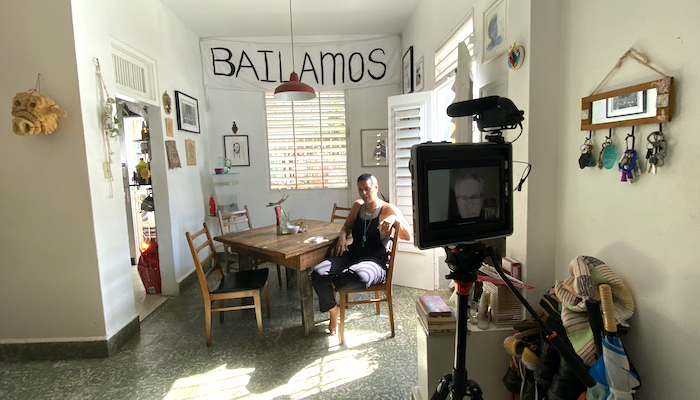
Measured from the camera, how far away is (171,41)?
333 centimetres

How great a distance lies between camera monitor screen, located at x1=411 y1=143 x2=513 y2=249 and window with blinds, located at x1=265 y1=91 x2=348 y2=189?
3440mm

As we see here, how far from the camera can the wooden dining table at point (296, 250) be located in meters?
2.23

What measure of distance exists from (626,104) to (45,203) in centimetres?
304

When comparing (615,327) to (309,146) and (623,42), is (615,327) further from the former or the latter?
(309,146)

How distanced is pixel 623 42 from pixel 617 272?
778 millimetres

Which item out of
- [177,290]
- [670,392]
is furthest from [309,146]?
[670,392]

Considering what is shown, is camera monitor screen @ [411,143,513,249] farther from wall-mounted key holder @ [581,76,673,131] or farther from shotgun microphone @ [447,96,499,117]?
wall-mounted key holder @ [581,76,673,131]

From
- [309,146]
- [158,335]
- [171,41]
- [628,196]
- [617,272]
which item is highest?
[171,41]

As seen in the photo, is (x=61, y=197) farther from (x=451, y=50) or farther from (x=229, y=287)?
(x=451, y=50)

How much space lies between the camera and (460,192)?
2.73ft

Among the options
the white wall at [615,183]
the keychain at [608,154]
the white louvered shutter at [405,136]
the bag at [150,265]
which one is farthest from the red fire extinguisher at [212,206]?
the keychain at [608,154]

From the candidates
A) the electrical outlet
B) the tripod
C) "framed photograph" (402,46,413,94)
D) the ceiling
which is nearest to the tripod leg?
the tripod

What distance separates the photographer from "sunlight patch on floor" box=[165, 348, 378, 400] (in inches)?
70.1

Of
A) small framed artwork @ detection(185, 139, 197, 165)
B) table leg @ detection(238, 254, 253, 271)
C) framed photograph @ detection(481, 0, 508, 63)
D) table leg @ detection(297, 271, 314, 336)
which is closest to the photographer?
framed photograph @ detection(481, 0, 508, 63)
